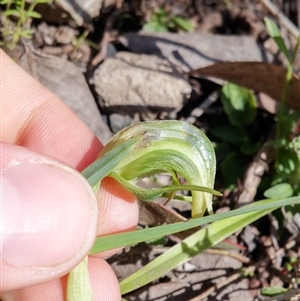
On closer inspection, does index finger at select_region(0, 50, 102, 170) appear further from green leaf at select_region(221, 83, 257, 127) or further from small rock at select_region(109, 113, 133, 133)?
green leaf at select_region(221, 83, 257, 127)

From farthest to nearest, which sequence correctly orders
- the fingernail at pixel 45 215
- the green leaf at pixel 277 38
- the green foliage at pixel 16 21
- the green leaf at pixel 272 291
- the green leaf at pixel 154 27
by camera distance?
1. the green leaf at pixel 154 27
2. the green foliage at pixel 16 21
3. the green leaf at pixel 277 38
4. the green leaf at pixel 272 291
5. the fingernail at pixel 45 215

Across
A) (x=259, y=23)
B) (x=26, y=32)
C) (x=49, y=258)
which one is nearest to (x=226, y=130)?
(x=259, y=23)

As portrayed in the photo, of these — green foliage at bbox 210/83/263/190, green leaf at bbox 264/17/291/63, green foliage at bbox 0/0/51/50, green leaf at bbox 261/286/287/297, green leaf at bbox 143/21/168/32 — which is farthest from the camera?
green leaf at bbox 143/21/168/32

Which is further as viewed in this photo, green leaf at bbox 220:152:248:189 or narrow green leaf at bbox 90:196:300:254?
green leaf at bbox 220:152:248:189

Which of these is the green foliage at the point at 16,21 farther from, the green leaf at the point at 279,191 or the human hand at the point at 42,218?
the green leaf at the point at 279,191

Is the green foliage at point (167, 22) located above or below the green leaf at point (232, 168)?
above

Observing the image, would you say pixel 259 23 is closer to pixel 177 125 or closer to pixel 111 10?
pixel 111 10

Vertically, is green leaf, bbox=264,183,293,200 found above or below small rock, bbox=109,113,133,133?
below

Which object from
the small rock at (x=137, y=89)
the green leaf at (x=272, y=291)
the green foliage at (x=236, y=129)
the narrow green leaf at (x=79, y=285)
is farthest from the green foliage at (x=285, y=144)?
the narrow green leaf at (x=79, y=285)

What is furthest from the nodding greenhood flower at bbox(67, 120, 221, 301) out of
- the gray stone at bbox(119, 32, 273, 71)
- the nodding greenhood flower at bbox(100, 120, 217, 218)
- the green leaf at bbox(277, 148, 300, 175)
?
the gray stone at bbox(119, 32, 273, 71)
